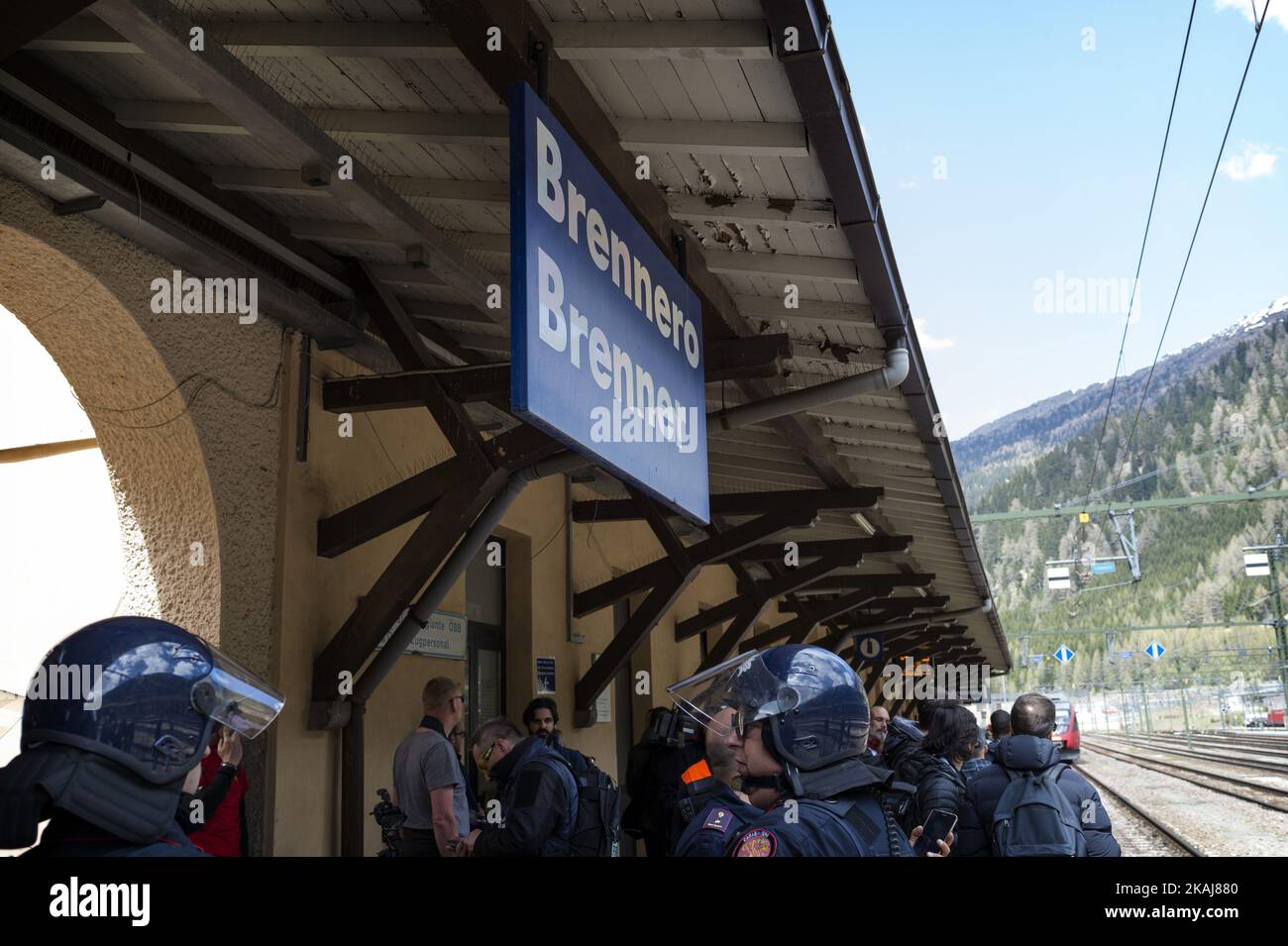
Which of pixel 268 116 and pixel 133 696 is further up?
pixel 268 116

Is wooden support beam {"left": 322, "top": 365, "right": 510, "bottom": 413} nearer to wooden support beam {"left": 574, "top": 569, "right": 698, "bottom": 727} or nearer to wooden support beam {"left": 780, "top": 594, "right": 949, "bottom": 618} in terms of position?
wooden support beam {"left": 574, "top": 569, "right": 698, "bottom": 727}

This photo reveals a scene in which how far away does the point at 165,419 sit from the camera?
4.99 m

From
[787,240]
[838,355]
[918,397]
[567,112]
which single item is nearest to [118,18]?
[567,112]

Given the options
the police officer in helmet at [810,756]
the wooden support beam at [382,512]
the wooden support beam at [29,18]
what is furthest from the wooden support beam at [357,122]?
the police officer in helmet at [810,756]

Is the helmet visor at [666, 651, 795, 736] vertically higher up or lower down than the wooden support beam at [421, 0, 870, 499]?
lower down

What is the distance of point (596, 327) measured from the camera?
3.38 metres

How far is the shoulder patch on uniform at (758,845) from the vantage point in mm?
2045

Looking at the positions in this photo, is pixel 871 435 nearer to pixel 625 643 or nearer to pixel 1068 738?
pixel 625 643

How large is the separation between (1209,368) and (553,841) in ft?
591

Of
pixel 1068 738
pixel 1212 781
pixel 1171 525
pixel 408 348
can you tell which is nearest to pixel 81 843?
pixel 408 348

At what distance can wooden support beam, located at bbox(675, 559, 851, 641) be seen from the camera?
35.1ft

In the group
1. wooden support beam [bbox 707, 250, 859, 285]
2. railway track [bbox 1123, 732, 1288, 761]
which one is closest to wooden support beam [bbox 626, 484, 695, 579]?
wooden support beam [bbox 707, 250, 859, 285]

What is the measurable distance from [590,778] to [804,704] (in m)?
2.62

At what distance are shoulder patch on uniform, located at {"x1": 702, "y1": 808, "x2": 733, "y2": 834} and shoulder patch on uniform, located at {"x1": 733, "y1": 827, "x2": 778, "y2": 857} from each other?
1.40ft
